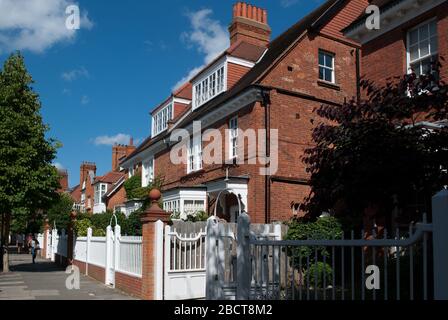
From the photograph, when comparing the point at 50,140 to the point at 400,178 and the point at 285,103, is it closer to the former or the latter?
the point at 285,103

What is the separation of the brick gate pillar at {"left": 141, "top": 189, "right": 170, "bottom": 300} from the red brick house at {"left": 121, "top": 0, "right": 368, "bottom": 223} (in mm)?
5091

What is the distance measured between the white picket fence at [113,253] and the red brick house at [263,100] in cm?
406

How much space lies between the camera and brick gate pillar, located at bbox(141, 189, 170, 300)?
1128 centimetres

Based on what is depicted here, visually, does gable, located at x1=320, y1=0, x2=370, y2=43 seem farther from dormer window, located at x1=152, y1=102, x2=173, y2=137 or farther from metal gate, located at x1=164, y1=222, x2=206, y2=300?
dormer window, located at x1=152, y1=102, x2=173, y2=137

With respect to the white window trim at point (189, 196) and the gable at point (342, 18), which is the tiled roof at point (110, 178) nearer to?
the white window trim at point (189, 196)

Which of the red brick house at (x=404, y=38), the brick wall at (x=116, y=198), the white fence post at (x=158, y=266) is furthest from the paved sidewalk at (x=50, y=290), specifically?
the brick wall at (x=116, y=198)

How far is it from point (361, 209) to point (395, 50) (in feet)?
25.3

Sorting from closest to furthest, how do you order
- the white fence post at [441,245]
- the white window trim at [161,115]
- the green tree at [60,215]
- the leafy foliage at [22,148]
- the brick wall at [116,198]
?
the white fence post at [441,245] → the leafy foliage at [22,148] → the white window trim at [161,115] → the green tree at [60,215] → the brick wall at [116,198]

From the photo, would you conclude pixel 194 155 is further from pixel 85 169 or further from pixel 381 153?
pixel 85 169

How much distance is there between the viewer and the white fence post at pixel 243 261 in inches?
252

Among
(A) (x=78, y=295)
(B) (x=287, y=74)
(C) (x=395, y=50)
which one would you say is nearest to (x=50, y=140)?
(A) (x=78, y=295)

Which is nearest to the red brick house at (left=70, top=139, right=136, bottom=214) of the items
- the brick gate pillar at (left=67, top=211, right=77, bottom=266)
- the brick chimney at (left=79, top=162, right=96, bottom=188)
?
the brick chimney at (left=79, top=162, right=96, bottom=188)

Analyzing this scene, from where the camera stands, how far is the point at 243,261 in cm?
643

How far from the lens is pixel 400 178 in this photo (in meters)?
5.86
